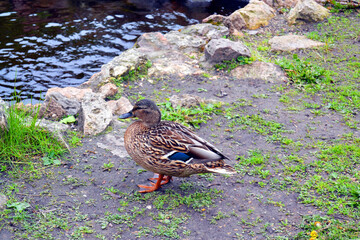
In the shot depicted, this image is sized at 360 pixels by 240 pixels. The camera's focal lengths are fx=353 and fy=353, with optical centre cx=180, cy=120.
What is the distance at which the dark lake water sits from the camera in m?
8.40

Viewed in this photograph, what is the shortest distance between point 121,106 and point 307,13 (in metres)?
5.96

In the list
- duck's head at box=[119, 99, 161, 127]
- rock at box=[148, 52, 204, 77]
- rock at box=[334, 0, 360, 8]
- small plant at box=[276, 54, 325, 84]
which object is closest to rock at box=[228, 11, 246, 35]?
rock at box=[148, 52, 204, 77]

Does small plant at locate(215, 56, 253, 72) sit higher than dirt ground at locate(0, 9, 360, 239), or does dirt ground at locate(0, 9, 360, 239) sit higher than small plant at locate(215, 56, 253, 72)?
small plant at locate(215, 56, 253, 72)

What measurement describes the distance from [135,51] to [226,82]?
209 centimetres

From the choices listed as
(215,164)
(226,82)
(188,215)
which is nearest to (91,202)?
(188,215)

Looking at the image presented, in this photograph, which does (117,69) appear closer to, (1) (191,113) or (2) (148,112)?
(1) (191,113)

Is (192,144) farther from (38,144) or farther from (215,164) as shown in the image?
(38,144)

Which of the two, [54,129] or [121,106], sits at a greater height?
[54,129]

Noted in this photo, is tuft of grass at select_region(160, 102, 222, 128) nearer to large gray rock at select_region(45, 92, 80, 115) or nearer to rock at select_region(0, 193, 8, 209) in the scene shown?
large gray rock at select_region(45, 92, 80, 115)

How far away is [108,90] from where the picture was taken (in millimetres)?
6453

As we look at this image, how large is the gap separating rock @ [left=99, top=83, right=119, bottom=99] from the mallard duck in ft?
7.72

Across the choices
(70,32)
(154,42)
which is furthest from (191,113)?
(70,32)

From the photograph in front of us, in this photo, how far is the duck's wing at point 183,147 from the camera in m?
3.95

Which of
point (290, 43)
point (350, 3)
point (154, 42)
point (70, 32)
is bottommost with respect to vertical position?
point (70, 32)
